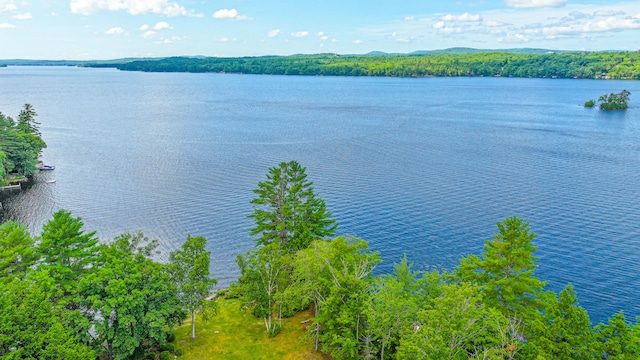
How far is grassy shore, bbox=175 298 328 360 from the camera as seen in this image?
3559cm

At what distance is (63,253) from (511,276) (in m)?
31.8

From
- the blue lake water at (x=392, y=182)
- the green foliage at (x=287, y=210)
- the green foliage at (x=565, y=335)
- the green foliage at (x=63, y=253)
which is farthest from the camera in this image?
the blue lake water at (x=392, y=182)

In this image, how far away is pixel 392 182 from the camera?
269ft

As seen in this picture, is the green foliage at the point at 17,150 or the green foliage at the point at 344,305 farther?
the green foliage at the point at 17,150

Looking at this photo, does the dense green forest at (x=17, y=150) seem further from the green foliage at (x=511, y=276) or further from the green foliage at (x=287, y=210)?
the green foliage at (x=511, y=276)

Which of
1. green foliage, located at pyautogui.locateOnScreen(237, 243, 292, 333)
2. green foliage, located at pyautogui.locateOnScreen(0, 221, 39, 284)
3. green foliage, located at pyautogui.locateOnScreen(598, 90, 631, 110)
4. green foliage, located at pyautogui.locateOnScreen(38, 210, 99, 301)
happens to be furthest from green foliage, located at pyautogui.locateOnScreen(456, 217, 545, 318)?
green foliage, located at pyautogui.locateOnScreen(598, 90, 631, 110)

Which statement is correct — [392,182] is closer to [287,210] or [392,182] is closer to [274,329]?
[287,210]

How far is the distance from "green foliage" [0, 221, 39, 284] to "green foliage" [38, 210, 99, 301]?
94 centimetres

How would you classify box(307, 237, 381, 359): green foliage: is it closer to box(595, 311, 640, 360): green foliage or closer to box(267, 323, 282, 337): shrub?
box(267, 323, 282, 337): shrub

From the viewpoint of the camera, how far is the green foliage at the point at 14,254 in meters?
32.2

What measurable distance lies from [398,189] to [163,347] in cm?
5077

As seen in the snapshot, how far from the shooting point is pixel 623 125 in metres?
138

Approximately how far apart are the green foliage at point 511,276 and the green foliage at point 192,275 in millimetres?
20616

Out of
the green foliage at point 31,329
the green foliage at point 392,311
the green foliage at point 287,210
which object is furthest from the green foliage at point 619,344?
the green foliage at point 31,329
